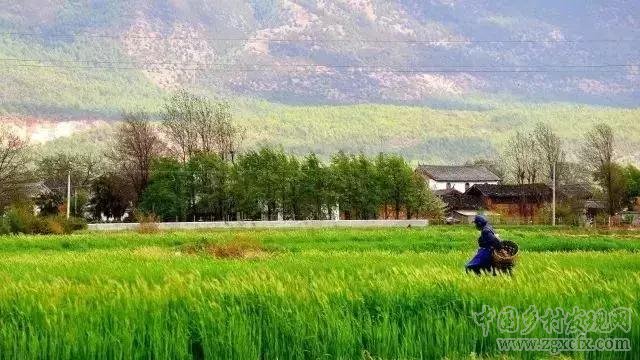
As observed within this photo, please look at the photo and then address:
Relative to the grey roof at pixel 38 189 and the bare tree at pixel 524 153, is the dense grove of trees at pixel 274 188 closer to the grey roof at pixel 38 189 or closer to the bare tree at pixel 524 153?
the grey roof at pixel 38 189

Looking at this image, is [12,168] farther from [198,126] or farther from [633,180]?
[633,180]

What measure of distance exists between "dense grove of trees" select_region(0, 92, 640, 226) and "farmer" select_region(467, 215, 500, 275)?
69832mm

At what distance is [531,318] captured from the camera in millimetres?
9148

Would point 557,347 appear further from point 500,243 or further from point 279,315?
point 500,243

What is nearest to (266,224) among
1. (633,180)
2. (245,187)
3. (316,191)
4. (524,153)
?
(245,187)

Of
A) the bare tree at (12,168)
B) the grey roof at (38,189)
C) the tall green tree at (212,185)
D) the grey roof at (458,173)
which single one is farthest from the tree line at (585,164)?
the grey roof at (38,189)

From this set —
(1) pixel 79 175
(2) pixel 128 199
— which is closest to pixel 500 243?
(2) pixel 128 199

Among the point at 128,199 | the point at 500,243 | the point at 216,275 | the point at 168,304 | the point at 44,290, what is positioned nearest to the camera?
the point at 168,304

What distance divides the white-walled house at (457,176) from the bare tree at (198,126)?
2018 inches

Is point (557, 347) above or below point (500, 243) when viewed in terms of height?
below

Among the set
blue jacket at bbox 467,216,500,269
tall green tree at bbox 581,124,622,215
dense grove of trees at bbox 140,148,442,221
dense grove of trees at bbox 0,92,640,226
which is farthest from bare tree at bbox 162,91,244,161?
blue jacket at bbox 467,216,500,269

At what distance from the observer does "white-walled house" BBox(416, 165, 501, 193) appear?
5950 inches

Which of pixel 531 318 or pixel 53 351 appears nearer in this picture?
pixel 53 351

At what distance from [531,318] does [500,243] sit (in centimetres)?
550
